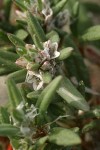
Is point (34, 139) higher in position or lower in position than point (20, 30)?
lower

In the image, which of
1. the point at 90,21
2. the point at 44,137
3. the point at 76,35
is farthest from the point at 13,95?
the point at 90,21

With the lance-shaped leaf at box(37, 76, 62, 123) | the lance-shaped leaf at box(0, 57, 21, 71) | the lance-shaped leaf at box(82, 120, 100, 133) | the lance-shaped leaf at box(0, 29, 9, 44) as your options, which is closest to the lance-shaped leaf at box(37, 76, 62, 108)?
the lance-shaped leaf at box(37, 76, 62, 123)

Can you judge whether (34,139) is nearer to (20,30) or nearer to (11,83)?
(11,83)

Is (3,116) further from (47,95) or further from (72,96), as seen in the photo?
(72,96)

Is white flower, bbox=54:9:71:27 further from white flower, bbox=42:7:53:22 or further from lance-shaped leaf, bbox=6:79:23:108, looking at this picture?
lance-shaped leaf, bbox=6:79:23:108

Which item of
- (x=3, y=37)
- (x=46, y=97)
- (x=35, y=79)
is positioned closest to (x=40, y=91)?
(x=35, y=79)

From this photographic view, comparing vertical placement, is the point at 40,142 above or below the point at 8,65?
below

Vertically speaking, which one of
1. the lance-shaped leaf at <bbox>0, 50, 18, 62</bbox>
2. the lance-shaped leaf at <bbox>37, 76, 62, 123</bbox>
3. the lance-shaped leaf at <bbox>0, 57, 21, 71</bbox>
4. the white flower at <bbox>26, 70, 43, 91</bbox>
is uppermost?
the lance-shaped leaf at <bbox>0, 50, 18, 62</bbox>
